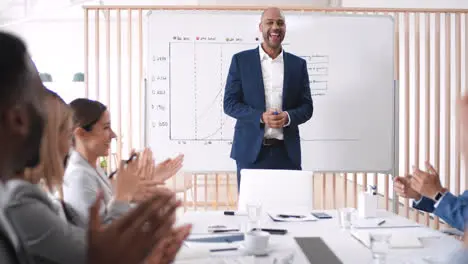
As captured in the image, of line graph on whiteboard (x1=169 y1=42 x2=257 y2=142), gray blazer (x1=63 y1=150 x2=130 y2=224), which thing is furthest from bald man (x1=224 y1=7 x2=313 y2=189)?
gray blazer (x1=63 y1=150 x2=130 y2=224)

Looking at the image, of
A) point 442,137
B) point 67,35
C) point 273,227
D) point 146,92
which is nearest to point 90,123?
point 273,227

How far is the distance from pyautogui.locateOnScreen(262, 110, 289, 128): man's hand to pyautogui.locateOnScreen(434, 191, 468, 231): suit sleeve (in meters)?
1.42

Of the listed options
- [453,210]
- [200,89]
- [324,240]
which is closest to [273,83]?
[200,89]

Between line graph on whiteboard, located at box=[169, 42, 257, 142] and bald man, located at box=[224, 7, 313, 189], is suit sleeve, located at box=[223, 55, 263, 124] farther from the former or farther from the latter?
line graph on whiteboard, located at box=[169, 42, 257, 142]

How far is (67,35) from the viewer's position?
28.5ft

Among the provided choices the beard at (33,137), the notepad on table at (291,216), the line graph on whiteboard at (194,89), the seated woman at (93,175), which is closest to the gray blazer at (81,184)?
the seated woman at (93,175)

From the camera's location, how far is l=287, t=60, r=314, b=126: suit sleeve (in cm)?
341

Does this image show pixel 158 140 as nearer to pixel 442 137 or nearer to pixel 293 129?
pixel 293 129

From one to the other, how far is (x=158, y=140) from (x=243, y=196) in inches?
51.4

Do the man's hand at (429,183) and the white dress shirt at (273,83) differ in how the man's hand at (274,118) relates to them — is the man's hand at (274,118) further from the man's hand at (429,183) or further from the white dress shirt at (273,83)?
the man's hand at (429,183)

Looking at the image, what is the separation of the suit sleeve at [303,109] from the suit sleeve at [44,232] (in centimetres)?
236

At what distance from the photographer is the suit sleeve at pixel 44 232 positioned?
1.10m

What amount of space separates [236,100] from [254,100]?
0.13 m

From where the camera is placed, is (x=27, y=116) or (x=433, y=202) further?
(x=433, y=202)
